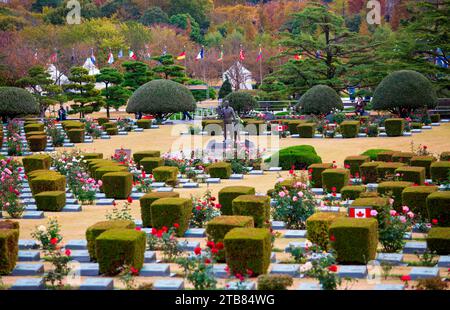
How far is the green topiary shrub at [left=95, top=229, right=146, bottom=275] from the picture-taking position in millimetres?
13930

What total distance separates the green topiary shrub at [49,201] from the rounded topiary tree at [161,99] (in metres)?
22.0

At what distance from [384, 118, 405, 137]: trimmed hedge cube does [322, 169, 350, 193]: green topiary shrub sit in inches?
541

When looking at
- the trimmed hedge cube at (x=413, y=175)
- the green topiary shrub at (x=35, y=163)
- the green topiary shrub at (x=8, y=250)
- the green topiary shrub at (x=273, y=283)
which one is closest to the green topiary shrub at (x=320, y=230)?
the green topiary shrub at (x=273, y=283)

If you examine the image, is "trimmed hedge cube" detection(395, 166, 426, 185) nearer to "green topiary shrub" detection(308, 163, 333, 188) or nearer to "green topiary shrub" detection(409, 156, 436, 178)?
"green topiary shrub" detection(409, 156, 436, 178)

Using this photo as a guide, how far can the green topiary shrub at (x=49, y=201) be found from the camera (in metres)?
21.2

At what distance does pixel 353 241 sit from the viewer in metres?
14.4

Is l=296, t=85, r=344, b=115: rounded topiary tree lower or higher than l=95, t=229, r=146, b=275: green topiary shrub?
higher

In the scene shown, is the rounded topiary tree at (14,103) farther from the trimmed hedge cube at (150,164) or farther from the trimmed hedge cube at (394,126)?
the trimmed hedge cube at (394,126)

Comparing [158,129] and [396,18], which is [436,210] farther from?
[396,18]

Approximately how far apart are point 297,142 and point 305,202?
56.4 feet

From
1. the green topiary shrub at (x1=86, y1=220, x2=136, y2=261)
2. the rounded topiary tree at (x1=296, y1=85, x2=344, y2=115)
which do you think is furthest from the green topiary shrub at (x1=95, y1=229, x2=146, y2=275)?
Result: the rounded topiary tree at (x1=296, y1=85, x2=344, y2=115)

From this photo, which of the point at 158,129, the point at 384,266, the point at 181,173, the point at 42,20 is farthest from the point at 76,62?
the point at 384,266

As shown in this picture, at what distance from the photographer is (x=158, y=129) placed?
4200 cm

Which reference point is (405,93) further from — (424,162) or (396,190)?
(396,190)
